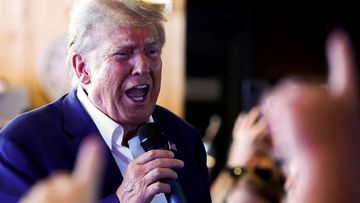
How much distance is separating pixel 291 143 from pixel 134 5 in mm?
1154

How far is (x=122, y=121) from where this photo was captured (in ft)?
6.10

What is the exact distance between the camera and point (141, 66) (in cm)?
184

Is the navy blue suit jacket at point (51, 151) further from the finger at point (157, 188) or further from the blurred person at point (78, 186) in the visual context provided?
the blurred person at point (78, 186)

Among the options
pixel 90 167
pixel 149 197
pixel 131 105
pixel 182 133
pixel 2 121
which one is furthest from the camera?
pixel 2 121

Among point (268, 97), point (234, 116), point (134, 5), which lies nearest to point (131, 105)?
point (134, 5)

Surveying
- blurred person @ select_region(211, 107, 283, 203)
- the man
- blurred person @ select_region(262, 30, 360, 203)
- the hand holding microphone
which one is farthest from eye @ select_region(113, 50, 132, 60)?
blurred person @ select_region(262, 30, 360, 203)

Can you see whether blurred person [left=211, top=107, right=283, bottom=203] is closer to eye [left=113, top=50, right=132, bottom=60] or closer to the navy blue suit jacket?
the navy blue suit jacket

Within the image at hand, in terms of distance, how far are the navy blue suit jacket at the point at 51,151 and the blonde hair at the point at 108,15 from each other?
14cm

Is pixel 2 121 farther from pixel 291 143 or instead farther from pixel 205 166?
pixel 291 143

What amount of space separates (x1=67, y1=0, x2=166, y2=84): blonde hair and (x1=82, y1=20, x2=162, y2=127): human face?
17 millimetres

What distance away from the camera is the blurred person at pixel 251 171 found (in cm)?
→ 213

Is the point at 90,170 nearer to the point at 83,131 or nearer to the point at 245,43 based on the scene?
the point at 83,131

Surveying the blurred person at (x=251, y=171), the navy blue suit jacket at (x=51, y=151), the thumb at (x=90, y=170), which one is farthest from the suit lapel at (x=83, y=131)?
the thumb at (x=90, y=170)

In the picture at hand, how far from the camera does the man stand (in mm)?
1731
